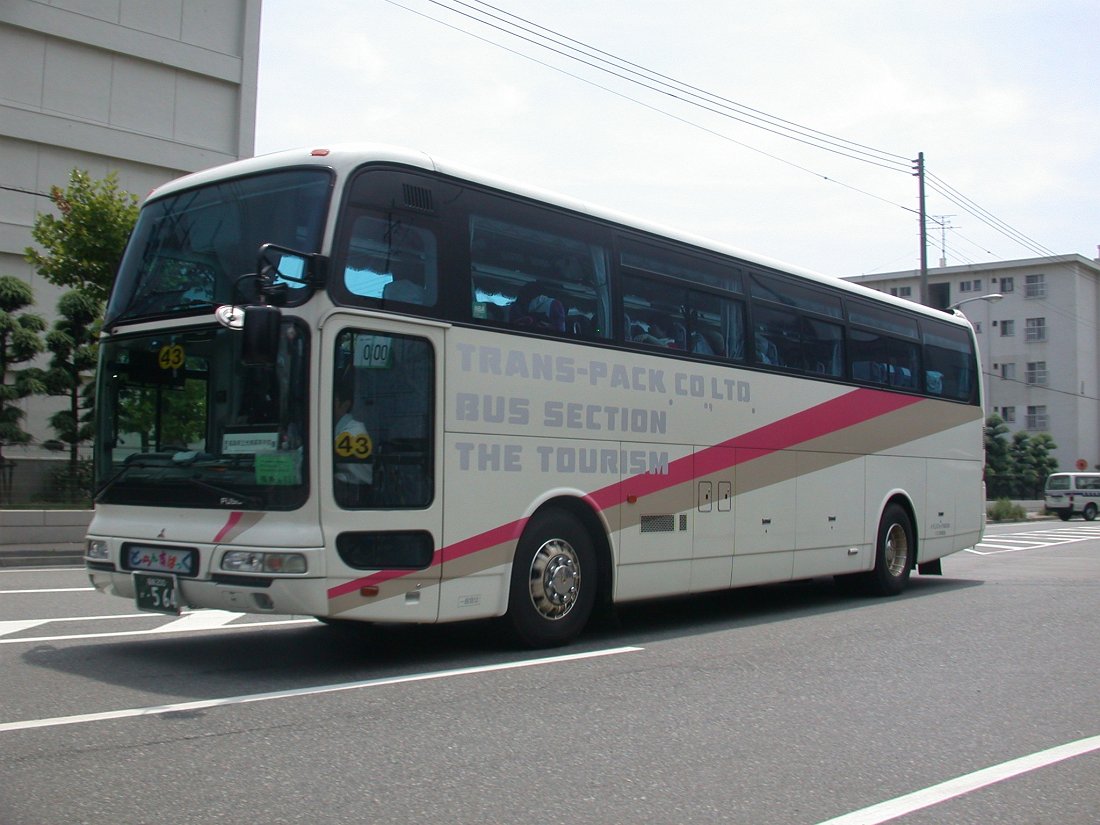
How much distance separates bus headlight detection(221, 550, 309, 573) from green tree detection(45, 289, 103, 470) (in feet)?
52.4

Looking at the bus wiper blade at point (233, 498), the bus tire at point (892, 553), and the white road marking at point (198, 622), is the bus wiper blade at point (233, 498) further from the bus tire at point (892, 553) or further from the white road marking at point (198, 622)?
the bus tire at point (892, 553)

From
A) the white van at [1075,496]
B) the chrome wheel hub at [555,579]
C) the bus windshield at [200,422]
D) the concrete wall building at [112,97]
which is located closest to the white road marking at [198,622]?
the bus windshield at [200,422]

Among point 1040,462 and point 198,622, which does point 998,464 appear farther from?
point 198,622

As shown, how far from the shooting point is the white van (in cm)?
4391

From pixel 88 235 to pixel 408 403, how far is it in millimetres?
15761

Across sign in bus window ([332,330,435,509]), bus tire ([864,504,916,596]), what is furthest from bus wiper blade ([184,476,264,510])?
bus tire ([864,504,916,596])

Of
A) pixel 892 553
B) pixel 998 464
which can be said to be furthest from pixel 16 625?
pixel 998 464

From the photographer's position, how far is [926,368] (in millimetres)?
14562

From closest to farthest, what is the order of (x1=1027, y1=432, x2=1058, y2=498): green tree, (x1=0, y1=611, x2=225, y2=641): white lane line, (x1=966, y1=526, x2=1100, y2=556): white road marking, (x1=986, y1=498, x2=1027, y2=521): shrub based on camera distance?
(x1=0, y1=611, x2=225, y2=641): white lane line < (x1=966, y1=526, x2=1100, y2=556): white road marking < (x1=986, y1=498, x2=1027, y2=521): shrub < (x1=1027, y1=432, x2=1058, y2=498): green tree

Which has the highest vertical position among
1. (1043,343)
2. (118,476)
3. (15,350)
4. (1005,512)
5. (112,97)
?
(112,97)

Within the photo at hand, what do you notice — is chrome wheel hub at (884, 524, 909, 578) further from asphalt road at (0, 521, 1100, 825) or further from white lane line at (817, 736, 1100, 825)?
white lane line at (817, 736, 1100, 825)

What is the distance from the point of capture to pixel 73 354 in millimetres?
22266

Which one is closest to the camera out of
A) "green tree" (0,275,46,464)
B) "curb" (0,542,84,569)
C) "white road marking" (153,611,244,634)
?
"white road marking" (153,611,244,634)

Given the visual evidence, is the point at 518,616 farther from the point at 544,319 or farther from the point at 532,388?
the point at 544,319
